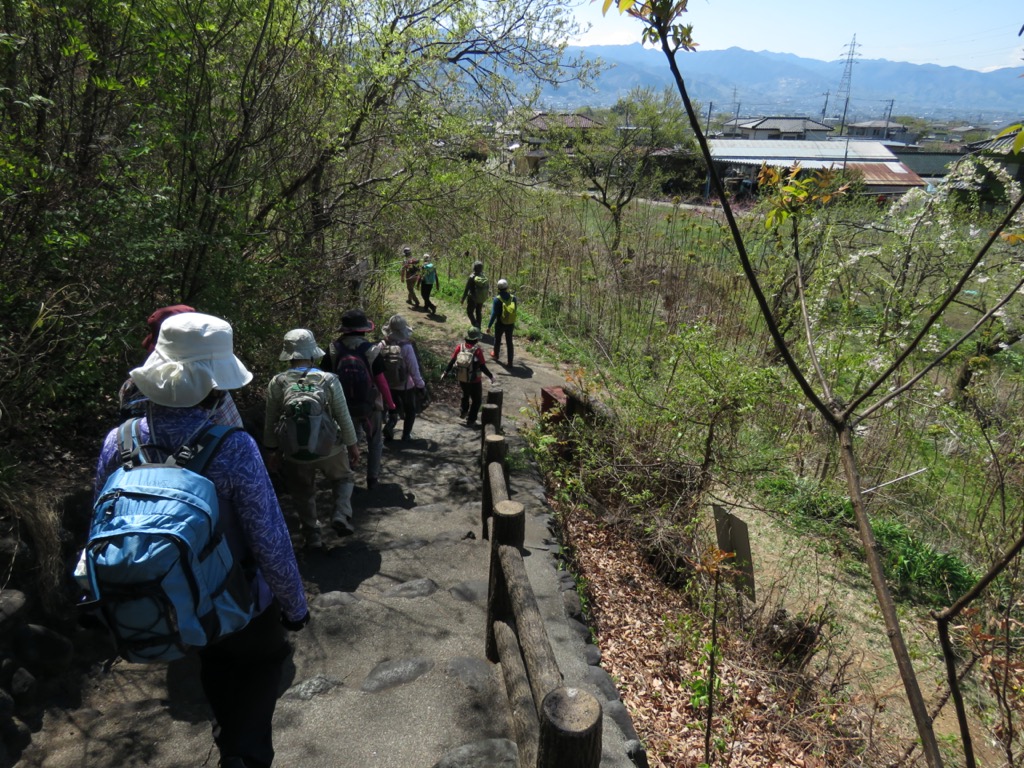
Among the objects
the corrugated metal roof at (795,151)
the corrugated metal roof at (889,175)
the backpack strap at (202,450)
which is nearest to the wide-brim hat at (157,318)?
the backpack strap at (202,450)

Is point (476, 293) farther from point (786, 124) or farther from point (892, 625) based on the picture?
point (786, 124)

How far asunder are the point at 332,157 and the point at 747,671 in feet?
19.3

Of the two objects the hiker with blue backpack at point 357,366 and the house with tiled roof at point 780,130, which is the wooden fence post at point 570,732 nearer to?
the hiker with blue backpack at point 357,366

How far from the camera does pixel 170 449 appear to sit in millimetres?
1994

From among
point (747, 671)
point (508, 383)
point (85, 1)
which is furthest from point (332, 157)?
point (747, 671)

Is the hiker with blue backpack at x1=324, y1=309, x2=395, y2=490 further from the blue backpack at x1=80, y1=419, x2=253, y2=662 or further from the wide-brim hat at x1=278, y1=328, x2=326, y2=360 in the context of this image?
the blue backpack at x1=80, y1=419, x2=253, y2=662

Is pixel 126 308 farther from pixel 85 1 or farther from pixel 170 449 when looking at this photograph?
pixel 170 449

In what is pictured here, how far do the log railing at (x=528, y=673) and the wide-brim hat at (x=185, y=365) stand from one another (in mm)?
1490

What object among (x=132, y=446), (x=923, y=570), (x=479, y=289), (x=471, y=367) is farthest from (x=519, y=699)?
(x=479, y=289)

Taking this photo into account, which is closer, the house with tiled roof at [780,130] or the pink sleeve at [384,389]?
the pink sleeve at [384,389]

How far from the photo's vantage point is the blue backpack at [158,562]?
66.2 inches

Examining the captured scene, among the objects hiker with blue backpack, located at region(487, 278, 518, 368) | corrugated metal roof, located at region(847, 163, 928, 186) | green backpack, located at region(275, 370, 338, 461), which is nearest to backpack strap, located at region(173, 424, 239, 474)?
green backpack, located at region(275, 370, 338, 461)

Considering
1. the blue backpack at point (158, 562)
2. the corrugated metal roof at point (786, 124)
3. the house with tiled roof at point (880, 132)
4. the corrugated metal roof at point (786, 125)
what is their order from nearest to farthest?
the blue backpack at point (158, 562) < the corrugated metal roof at point (786, 125) < the corrugated metal roof at point (786, 124) < the house with tiled roof at point (880, 132)

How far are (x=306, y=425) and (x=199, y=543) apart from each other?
2.02 metres
